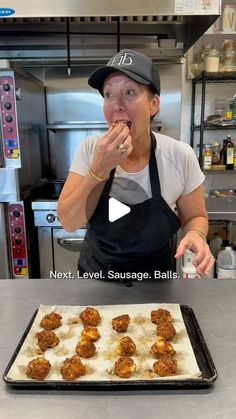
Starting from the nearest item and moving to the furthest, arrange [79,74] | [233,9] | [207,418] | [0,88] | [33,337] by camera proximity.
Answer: [207,418] → [33,337] → [0,88] → [233,9] → [79,74]

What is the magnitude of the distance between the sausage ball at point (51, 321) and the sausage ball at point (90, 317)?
61 millimetres

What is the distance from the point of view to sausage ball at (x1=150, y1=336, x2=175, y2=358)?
0.74 m

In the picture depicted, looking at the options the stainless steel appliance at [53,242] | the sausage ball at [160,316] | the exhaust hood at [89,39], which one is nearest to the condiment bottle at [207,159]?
the exhaust hood at [89,39]

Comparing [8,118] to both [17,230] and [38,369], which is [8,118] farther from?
[38,369]

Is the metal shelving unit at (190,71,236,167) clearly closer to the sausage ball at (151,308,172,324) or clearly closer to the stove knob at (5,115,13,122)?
the stove knob at (5,115,13,122)

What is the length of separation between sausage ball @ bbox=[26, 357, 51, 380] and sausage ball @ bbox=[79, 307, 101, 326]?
188 millimetres

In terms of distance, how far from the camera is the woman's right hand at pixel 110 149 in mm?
965

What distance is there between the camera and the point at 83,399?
0.65 meters

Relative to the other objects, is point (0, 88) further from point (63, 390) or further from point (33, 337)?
point (63, 390)

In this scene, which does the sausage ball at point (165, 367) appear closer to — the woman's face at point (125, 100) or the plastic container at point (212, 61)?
the woman's face at point (125, 100)

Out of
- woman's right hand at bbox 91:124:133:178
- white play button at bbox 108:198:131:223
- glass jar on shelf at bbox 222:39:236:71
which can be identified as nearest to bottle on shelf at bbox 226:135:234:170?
glass jar on shelf at bbox 222:39:236:71

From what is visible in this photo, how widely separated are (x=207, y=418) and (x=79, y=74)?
8.17ft

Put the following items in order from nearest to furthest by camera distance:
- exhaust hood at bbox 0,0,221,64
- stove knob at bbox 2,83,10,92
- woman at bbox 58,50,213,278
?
woman at bbox 58,50,213,278 < stove knob at bbox 2,83,10,92 < exhaust hood at bbox 0,0,221,64

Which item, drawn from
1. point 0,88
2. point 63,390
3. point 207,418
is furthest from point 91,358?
point 0,88
